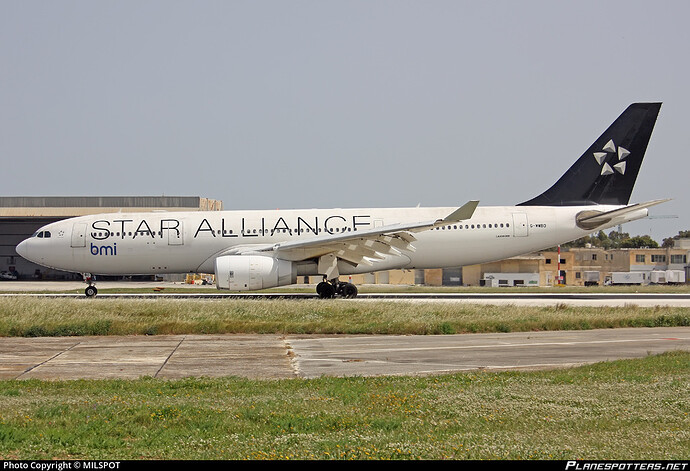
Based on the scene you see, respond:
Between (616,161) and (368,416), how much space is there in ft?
83.0

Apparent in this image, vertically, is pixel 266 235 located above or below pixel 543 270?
above

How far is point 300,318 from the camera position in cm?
2003

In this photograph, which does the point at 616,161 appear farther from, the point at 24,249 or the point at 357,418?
the point at 357,418

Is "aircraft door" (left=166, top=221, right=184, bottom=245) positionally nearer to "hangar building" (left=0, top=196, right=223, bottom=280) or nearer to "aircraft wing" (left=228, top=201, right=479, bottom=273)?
"aircraft wing" (left=228, top=201, right=479, bottom=273)

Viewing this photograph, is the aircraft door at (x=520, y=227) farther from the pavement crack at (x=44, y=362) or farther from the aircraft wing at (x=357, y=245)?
the pavement crack at (x=44, y=362)

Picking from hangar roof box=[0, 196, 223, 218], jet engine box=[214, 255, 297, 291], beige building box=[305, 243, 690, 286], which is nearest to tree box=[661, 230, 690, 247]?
beige building box=[305, 243, 690, 286]

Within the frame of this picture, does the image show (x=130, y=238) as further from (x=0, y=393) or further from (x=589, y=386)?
(x=589, y=386)

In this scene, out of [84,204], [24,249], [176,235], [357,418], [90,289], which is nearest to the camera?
[357,418]

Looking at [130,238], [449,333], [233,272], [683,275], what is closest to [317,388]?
[449,333]

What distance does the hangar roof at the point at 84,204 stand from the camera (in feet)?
186

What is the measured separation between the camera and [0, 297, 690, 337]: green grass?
18.1m

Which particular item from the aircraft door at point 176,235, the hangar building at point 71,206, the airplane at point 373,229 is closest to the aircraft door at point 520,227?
the airplane at point 373,229

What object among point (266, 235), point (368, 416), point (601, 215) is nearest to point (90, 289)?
point (266, 235)

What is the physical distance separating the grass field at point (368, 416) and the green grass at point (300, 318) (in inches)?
251
